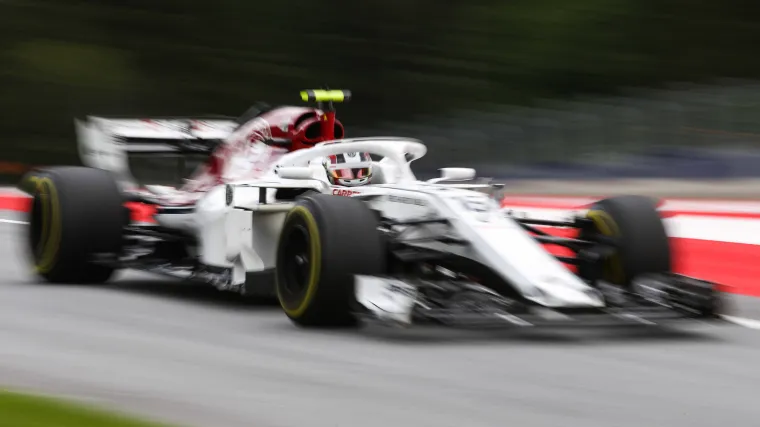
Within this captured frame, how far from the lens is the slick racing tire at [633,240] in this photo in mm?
8531

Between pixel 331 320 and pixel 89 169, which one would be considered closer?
pixel 331 320

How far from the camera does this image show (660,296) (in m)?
8.00

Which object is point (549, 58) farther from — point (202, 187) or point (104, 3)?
point (202, 187)

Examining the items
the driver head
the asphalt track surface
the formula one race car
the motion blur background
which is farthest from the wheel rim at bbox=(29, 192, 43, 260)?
the motion blur background

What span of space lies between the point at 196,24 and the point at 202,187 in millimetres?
31807

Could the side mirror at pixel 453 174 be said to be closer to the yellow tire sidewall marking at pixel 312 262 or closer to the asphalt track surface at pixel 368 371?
the asphalt track surface at pixel 368 371

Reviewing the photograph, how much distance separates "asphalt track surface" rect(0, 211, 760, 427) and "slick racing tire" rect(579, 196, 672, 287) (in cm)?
46

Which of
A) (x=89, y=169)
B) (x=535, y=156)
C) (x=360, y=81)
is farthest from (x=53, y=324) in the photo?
(x=360, y=81)

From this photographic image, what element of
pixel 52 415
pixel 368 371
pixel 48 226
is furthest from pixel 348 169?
pixel 52 415

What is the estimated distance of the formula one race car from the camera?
7.54 metres

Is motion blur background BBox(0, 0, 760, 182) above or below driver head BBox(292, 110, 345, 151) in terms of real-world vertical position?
above

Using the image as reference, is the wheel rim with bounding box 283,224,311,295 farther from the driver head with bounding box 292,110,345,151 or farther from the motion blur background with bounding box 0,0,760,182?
the motion blur background with bounding box 0,0,760,182

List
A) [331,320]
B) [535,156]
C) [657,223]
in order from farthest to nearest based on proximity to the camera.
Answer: [535,156] < [657,223] < [331,320]

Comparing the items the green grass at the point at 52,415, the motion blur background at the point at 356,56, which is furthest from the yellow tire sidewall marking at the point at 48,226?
the motion blur background at the point at 356,56
